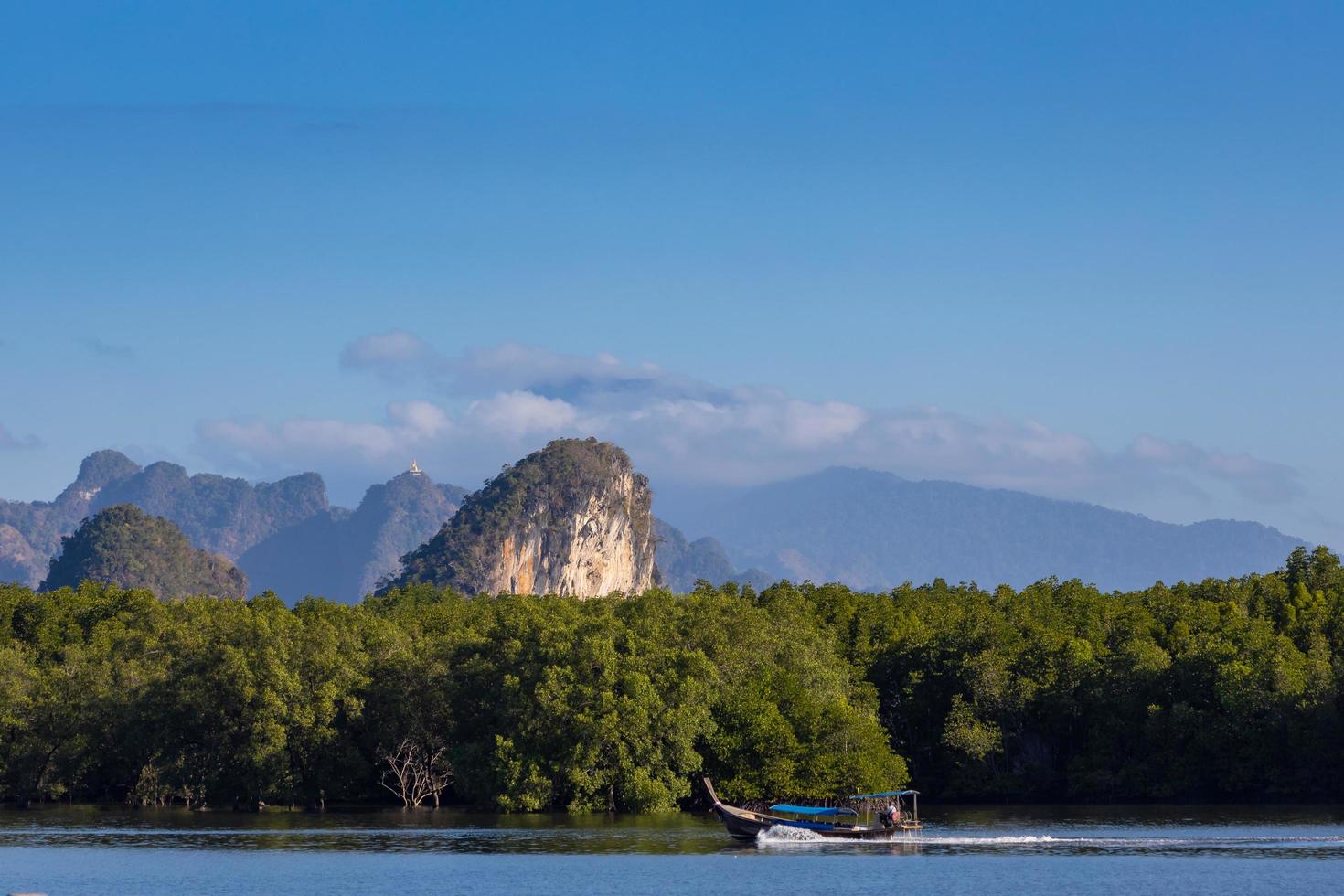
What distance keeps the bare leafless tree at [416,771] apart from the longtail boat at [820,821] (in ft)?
62.6

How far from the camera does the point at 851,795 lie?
72125 mm

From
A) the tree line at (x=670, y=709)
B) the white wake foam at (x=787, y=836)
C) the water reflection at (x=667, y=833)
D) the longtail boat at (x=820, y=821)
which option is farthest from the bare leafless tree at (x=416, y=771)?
the white wake foam at (x=787, y=836)

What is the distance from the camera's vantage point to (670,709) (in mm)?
74125

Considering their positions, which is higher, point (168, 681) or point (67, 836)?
point (168, 681)

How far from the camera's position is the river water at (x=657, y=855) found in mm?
50844

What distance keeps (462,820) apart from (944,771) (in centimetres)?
2656

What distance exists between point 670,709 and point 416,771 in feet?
51.8

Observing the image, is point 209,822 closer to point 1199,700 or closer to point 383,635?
point 383,635

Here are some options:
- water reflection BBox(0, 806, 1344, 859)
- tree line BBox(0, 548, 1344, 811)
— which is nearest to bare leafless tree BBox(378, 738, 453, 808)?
tree line BBox(0, 548, 1344, 811)

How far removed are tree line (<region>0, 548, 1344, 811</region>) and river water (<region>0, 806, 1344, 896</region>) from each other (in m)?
3.25

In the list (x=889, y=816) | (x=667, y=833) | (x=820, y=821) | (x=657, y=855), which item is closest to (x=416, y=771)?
(x=667, y=833)

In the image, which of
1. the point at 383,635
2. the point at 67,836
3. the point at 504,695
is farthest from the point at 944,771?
the point at 67,836

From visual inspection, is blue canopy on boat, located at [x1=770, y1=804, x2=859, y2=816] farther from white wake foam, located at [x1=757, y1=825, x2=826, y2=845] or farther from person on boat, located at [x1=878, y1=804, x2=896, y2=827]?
person on boat, located at [x1=878, y1=804, x2=896, y2=827]

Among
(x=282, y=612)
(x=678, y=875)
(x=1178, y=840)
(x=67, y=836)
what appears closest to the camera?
(x=678, y=875)
